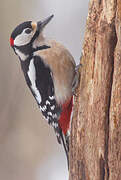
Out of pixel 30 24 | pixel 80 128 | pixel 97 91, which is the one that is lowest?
pixel 80 128

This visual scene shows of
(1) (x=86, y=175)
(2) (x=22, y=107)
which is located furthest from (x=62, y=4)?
(1) (x=86, y=175)

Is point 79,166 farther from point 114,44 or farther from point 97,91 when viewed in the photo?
point 114,44

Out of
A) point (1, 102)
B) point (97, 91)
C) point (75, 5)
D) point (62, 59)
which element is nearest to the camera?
point (97, 91)

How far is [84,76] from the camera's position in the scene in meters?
2.23

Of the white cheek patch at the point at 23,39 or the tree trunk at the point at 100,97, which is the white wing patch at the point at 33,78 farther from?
the tree trunk at the point at 100,97

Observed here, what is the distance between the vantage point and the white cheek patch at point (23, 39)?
101 inches

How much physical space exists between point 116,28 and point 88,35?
21 cm

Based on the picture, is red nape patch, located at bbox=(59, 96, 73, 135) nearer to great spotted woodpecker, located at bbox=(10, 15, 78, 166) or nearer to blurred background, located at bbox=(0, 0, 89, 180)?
great spotted woodpecker, located at bbox=(10, 15, 78, 166)

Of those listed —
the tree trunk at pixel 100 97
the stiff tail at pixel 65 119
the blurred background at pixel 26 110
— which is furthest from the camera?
the blurred background at pixel 26 110

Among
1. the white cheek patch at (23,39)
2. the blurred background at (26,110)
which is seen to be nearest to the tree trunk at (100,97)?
the white cheek patch at (23,39)

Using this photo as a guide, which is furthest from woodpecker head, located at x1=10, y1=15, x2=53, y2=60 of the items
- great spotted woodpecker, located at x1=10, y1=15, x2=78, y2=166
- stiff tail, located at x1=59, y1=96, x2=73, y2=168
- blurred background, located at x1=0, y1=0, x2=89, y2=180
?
blurred background, located at x1=0, y1=0, x2=89, y2=180

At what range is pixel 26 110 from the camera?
4.05m

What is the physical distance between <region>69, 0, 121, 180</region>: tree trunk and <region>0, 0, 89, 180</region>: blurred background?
4.93 feet

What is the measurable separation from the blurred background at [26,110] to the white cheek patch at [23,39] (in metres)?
1.09
